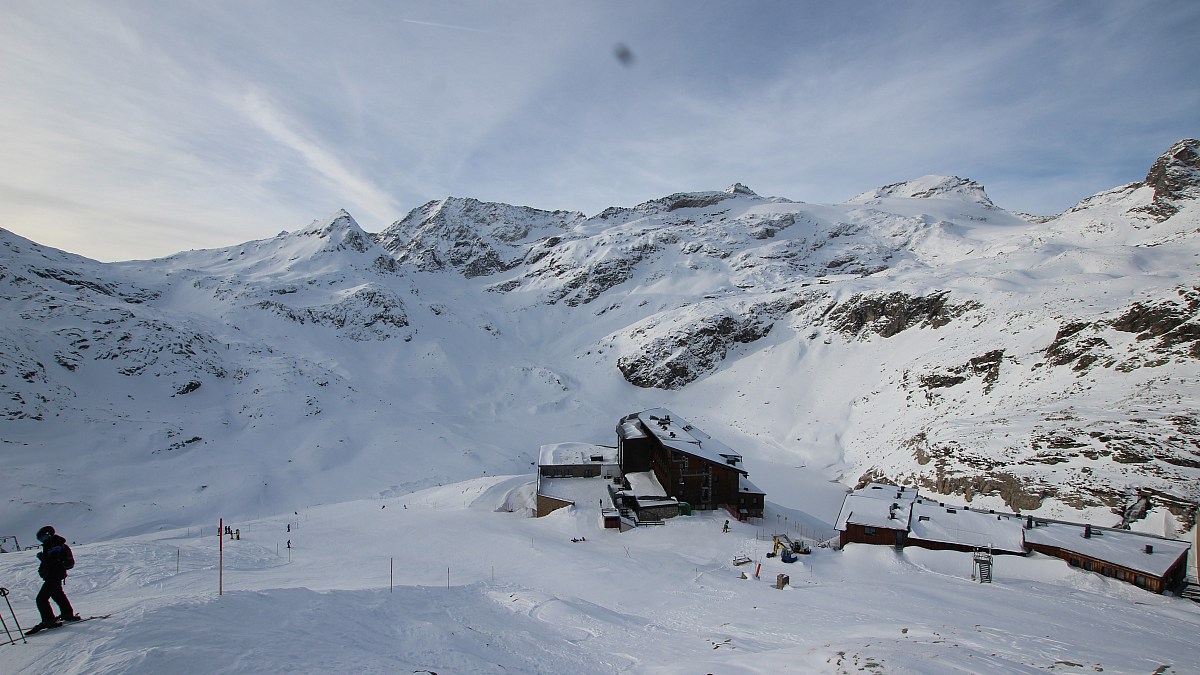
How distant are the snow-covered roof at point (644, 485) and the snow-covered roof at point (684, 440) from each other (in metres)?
3.28

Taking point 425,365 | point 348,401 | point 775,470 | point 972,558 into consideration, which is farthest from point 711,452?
point 425,365

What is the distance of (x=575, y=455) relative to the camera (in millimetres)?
42219

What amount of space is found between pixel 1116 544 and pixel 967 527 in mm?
5520

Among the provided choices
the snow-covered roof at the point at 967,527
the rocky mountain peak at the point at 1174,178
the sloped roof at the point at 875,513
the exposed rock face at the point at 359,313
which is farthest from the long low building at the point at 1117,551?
the rocky mountain peak at the point at 1174,178

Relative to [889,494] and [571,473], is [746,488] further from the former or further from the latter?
[571,473]

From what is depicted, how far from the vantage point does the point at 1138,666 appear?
1055 cm

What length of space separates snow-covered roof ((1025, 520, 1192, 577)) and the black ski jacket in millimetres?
33989

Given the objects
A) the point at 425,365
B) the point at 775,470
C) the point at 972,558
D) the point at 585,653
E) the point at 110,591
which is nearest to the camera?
the point at 585,653

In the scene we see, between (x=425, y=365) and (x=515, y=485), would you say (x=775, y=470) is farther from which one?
(x=425, y=365)

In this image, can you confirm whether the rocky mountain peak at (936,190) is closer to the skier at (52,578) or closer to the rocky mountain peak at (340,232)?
the rocky mountain peak at (340,232)

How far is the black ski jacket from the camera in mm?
9000

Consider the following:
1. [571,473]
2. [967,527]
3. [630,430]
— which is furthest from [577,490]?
[967,527]

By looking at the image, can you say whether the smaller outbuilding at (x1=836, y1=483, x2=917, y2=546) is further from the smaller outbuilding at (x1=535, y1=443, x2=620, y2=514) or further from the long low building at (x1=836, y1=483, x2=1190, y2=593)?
the smaller outbuilding at (x1=535, y1=443, x2=620, y2=514)

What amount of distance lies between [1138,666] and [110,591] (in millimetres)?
26645
